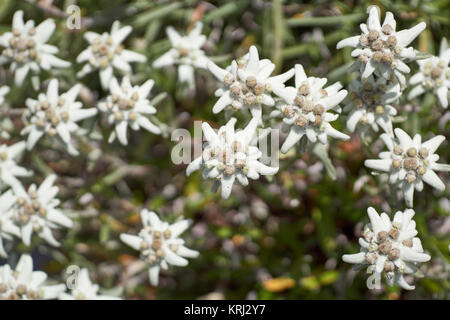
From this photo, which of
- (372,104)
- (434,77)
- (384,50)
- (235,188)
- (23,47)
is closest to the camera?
(384,50)

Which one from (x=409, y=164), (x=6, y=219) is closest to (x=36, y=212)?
(x=6, y=219)

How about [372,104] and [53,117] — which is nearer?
[372,104]

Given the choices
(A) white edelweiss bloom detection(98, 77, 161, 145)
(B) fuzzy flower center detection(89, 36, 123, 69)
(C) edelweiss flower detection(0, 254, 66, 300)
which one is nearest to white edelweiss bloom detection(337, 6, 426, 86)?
(A) white edelweiss bloom detection(98, 77, 161, 145)

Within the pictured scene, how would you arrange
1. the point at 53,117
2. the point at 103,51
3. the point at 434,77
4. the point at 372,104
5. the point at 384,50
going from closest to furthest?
the point at 384,50
the point at 372,104
the point at 434,77
the point at 53,117
the point at 103,51

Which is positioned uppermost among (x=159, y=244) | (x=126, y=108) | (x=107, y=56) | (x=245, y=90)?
(x=107, y=56)

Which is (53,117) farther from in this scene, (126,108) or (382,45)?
(382,45)

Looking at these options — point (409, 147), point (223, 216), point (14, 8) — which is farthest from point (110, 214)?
point (409, 147)
